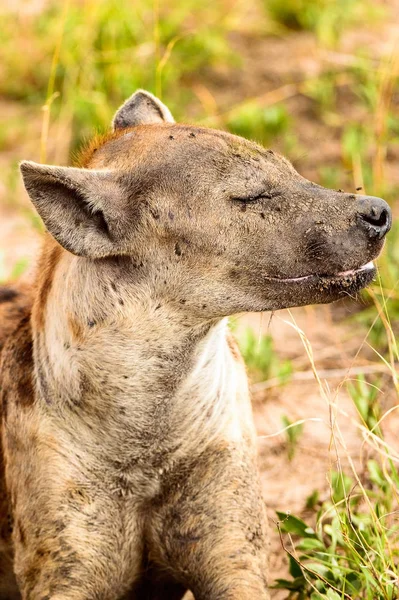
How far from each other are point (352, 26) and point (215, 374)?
4556 millimetres

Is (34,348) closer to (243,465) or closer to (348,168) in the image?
(243,465)

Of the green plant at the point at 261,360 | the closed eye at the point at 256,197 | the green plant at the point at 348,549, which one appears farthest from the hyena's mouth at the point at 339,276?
the green plant at the point at 261,360

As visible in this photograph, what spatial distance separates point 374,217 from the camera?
2.89 meters

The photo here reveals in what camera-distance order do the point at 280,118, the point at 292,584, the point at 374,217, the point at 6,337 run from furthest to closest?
the point at 280,118 → the point at 6,337 → the point at 292,584 → the point at 374,217

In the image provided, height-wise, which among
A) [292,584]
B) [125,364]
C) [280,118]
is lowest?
[292,584]

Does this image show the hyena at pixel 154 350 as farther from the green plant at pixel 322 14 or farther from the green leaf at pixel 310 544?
the green plant at pixel 322 14

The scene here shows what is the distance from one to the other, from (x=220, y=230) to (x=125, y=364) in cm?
45

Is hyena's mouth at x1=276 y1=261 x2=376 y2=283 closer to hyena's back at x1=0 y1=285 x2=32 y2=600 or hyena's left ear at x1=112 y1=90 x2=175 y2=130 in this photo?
hyena's left ear at x1=112 y1=90 x2=175 y2=130

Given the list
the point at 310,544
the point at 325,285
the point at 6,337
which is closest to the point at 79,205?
the point at 325,285

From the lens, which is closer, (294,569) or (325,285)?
(325,285)

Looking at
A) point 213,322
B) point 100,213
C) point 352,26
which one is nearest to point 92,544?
point 213,322

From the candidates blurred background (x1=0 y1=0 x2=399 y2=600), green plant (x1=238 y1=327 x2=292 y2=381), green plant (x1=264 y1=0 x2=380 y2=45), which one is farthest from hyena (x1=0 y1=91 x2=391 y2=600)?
green plant (x1=264 y1=0 x2=380 y2=45)

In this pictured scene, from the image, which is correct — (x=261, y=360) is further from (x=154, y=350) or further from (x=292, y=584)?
(x=154, y=350)

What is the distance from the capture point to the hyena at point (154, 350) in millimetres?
2918
